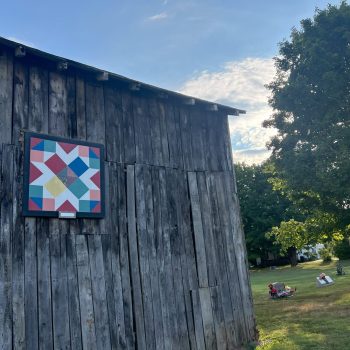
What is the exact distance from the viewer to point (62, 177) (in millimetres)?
6469

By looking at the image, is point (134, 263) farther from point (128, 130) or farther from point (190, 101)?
point (190, 101)

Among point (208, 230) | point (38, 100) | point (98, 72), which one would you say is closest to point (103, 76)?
point (98, 72)

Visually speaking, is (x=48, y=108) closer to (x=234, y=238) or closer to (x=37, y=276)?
(x=37, y=276)

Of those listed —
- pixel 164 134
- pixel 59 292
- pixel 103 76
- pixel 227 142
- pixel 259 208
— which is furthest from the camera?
pixel 259 208

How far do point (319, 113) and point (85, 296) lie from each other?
13395 millimetres

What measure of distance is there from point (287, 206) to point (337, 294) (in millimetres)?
31828

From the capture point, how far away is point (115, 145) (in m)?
7.35

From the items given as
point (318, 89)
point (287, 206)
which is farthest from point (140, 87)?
point (287, 206)

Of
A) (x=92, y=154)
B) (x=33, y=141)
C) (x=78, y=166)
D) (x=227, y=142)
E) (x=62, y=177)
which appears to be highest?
(x=227, y=142)

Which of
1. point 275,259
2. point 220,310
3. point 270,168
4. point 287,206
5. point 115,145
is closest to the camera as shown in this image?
point 115,145

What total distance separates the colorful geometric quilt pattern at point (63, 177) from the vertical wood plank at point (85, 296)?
2.11 ft

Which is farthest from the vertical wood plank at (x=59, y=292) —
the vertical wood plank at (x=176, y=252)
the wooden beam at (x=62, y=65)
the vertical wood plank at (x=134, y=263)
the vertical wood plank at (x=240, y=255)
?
the vertical wood plank at (x=240, y=255)

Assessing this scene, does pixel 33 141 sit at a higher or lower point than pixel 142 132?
lower

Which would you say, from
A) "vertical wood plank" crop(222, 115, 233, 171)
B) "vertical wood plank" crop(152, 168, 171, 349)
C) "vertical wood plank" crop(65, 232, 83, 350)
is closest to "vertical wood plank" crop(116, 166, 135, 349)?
"vertical wood plank" crop(152, 168, 171, 349)
